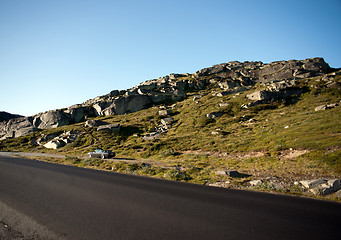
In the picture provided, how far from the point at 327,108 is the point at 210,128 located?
90.7 ft

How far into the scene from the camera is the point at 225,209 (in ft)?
21.9

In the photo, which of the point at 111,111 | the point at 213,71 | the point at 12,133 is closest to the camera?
the point at 12,133

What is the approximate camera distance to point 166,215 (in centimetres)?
616

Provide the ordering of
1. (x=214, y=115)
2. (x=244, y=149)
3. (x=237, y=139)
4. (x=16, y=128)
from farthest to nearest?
(x=16, y=128) < (x=214, y=115) < (x=237, y=139) < (x=244, y=149)

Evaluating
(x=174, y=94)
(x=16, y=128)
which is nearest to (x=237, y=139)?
(x=174, y=94)

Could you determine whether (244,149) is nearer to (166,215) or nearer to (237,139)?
(237,139)

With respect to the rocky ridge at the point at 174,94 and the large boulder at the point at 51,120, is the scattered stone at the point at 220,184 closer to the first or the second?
the rocky ridge at the point at 174,94

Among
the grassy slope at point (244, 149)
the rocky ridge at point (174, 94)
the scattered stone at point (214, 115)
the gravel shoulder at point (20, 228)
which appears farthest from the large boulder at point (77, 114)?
the gravel shoulder at point (20, 228)

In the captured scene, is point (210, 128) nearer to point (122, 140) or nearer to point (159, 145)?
point (159, 145)

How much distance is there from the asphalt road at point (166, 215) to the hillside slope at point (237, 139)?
4228 millimetres

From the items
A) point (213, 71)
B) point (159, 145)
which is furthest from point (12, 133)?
point (213, 71)

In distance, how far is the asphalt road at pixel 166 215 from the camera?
4938 mm

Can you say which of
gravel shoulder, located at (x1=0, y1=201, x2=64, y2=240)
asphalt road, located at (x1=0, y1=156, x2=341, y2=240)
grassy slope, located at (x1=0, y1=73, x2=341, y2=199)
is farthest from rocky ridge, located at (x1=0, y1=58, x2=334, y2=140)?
gravel shoulder, located at (x1=0, y1=201, x2=64, y2=240)

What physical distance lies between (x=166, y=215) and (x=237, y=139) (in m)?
28.9
